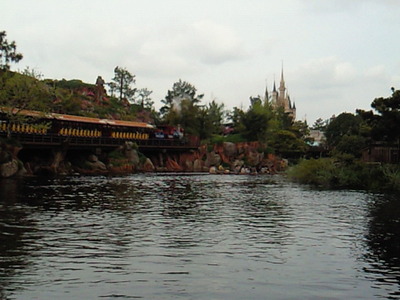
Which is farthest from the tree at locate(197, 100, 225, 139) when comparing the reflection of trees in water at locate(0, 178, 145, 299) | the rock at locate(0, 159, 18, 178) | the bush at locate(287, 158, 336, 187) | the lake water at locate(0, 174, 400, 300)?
the lake water at locate(0, 174, 400, 300)

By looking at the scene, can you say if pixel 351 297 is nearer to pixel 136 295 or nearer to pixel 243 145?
pixel 136 295

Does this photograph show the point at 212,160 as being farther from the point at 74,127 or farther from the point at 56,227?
the point at 56,227

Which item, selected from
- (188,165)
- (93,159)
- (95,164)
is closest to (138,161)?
(93,159)

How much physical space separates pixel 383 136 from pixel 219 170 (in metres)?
47.4

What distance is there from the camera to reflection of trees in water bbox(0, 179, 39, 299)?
42.1 ft

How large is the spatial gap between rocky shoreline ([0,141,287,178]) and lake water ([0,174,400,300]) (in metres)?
31.5

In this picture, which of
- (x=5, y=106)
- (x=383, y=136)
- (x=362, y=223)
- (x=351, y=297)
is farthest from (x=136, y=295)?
(x=5, y=106)

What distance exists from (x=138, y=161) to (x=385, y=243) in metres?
64.4

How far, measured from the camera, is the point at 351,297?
1138 centimetres

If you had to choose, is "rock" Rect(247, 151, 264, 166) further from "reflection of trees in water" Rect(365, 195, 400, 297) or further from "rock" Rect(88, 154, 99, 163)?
"reflection of trees in water" Rect(365, 195, 400, 297)

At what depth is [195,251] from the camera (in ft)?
52.9

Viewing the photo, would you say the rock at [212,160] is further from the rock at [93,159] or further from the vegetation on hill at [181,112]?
the rock at [93,159]

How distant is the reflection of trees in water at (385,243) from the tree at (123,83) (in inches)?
4035

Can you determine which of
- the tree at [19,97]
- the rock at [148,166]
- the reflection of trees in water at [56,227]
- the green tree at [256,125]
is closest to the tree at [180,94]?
the green tree at [256,125]
